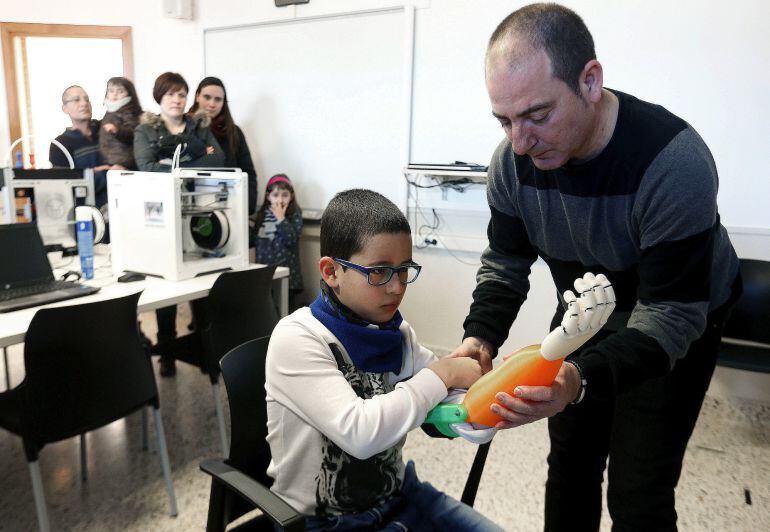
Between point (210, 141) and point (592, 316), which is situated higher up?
point (210, 141)

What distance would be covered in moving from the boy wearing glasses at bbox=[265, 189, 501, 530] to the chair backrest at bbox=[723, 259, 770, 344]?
7.19 ft

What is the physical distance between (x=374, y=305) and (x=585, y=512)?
0.86 m

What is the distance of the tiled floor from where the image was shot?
1.98 m

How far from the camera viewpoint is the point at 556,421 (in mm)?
1440

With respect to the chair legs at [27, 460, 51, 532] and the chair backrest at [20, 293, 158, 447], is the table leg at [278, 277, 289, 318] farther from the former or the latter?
the chair legs at [27, 460, 51, 532]

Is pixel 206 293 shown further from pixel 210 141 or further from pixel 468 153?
pixel 468 153

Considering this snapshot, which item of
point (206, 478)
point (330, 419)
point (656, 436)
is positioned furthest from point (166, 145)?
point (656, 436)

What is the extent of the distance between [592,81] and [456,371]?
1.91 ft

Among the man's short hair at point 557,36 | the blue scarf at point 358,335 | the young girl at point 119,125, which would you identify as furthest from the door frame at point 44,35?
the man's short hair at point 557,36

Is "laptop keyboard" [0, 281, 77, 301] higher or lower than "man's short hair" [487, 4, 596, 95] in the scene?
lower

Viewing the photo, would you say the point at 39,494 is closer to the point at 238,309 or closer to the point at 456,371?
the point at 238,309

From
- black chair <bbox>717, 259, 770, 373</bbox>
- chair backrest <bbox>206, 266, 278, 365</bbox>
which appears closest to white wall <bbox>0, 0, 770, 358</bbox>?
black chair <bbox>717, 259, 770, 373</bbox>

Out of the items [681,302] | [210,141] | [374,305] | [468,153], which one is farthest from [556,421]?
[210,141]

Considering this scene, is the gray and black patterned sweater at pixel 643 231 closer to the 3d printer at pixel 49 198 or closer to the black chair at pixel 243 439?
the black chair at pixel 243 439
